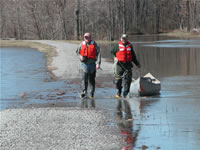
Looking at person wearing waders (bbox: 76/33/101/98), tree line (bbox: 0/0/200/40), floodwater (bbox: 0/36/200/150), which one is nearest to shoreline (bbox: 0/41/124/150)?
floodwater (bbox: 0/36/200/150)

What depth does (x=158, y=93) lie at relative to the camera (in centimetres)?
1493

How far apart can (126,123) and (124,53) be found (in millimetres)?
3520

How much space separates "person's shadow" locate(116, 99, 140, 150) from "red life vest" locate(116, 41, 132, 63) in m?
1.31

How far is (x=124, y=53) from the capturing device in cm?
1298

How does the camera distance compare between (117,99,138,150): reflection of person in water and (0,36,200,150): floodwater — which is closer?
(117,99,138,150): reflection of person in water

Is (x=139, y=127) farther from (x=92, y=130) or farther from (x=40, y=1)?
(x=40, y=1)

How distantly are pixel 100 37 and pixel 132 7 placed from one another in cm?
5896

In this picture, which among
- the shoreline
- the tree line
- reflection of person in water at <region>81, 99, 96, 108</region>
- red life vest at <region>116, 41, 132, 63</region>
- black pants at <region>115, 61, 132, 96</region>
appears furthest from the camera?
the tree line

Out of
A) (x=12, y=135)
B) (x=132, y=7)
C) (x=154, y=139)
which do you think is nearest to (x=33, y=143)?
(x=12, y=135)

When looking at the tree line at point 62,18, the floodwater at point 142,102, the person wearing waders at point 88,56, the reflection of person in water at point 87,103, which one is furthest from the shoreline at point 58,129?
the tree line at point 62,18

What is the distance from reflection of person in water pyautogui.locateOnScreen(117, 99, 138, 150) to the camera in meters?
8.29

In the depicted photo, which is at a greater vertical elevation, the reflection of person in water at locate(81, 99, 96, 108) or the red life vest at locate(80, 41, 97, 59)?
the red life vest at locate(80, 41, 97, 59)

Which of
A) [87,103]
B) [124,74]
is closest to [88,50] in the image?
[124,74]

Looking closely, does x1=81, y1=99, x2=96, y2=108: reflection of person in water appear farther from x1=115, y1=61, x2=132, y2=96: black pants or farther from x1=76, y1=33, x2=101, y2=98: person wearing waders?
x1=115, y1=61, x2=132, y2=96: black pants
